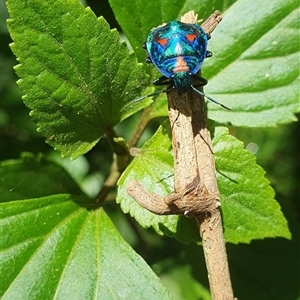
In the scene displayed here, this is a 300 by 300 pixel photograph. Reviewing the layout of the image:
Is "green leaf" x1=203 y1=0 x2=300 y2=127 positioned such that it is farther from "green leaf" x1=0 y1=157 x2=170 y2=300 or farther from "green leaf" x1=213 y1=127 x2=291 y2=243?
"green leaf" x1=0 y1=157 x2=170 y2=300

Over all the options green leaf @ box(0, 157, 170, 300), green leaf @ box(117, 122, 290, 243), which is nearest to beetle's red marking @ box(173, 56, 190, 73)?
green leaf @ box(117, 122, 290, 243)

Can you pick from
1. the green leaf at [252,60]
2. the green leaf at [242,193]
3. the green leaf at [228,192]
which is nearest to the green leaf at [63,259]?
the green leaf at [228,192]

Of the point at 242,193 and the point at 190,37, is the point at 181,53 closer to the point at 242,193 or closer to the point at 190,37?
the point at 190,37

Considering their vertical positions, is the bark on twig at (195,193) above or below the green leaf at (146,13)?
below

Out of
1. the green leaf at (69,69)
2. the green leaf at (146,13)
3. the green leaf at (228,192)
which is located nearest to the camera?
the green leaf at (69,69)

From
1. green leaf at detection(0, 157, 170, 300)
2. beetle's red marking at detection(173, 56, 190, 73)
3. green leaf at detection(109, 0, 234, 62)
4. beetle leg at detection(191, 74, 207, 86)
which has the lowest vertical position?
green leaf at detection(0, 157, 170, 300)

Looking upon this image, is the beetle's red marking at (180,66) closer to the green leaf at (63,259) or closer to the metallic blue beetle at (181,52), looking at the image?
the metallic blue beetle at (181,52)

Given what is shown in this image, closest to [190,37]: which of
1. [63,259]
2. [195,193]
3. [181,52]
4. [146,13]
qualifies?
[181,52]
